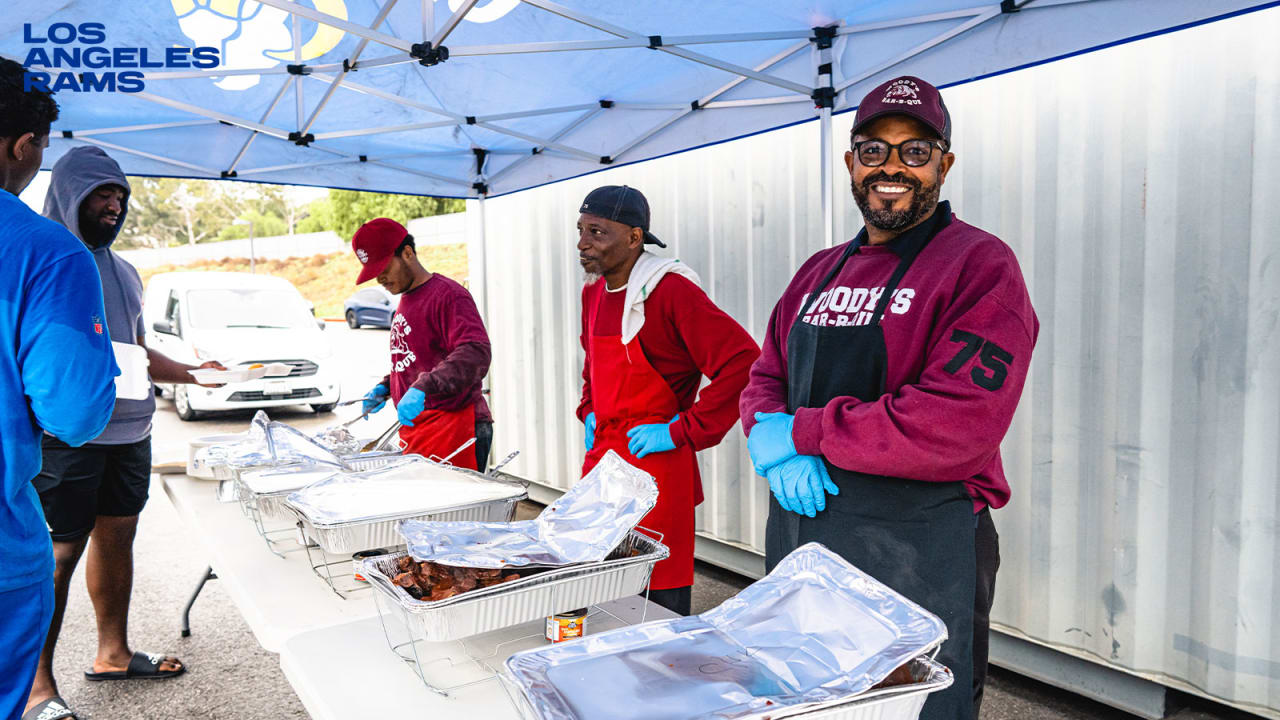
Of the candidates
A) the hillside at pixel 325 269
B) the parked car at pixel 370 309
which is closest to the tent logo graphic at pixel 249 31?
the parked car at pixel 370 309

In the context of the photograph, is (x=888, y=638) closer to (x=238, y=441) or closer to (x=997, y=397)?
(x=997, y=397)

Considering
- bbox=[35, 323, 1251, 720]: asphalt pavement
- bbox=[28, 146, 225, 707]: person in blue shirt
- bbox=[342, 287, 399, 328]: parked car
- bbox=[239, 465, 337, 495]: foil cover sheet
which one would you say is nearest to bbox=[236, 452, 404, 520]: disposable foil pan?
bbox=[239, 465, 337, 495]: foil cover sheet

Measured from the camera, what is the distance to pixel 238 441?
A: 10.2 ft

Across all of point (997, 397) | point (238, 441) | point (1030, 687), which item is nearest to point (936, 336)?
point (997, 397)

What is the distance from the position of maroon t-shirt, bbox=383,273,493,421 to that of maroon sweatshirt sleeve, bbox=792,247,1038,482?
199 cm

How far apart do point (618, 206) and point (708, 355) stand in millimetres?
542

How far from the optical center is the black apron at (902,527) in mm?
1442

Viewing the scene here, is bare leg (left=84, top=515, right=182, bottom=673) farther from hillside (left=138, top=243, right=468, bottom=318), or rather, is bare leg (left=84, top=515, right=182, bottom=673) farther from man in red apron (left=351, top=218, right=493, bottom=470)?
hillside (left=138, top=243, right=468, bottom=318)

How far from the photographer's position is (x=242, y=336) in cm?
945

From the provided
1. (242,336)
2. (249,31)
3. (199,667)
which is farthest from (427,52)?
(242,336)

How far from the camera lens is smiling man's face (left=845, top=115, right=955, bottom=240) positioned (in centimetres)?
153

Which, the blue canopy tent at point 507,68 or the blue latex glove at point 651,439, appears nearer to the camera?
the blue latex glove at point 651,439

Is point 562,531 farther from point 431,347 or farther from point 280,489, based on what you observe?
point 431,347

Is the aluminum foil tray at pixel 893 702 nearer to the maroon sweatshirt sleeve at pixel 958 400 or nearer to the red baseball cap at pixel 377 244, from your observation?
the maroon sweatshirt sleeve at pixel 958 400
